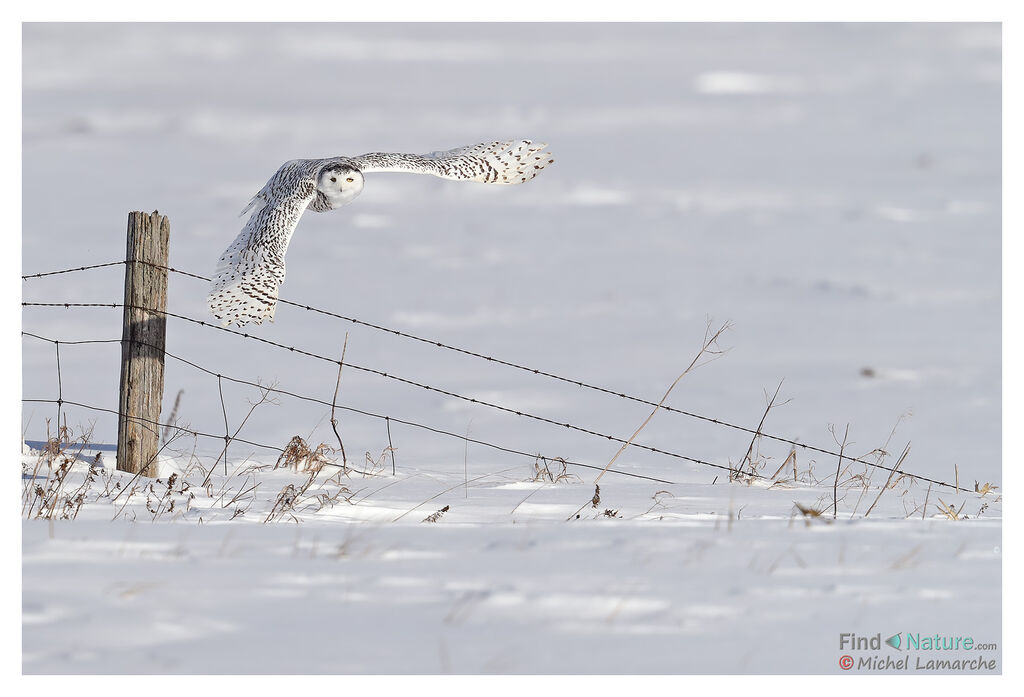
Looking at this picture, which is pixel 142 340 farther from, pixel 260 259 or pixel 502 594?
pixel 502 594

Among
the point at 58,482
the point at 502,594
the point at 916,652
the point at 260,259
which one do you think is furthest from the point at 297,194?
the point at 916,652

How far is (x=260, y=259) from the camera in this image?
5.71m

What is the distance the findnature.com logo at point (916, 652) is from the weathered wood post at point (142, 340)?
451 cm

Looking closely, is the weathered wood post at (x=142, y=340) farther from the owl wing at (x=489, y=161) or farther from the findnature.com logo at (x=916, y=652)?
the findnature.com logo at (x=916, y=652)

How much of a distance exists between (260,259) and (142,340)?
115 cm

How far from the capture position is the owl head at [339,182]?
248 inches

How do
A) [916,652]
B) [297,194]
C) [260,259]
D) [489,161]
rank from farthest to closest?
[489,161]
[297,194]
[260,259]
[916,652]

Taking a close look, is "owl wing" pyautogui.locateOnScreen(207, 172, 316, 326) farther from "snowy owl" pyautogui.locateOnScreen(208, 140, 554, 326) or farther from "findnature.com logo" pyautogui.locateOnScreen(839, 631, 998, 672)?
"findnature.com logo" pyautogui.locateOnScreen(839, 631, 998, 672)

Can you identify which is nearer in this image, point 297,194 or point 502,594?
point 502,594

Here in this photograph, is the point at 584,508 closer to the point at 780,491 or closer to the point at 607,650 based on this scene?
the point at 780,491

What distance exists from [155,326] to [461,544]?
3.24 m

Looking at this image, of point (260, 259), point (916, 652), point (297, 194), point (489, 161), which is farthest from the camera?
point (489, 161)

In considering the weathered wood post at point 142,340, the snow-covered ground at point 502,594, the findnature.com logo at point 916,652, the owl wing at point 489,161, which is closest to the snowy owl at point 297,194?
the owl wing at point 489,161

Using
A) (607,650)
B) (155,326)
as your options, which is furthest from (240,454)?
(607,650)
